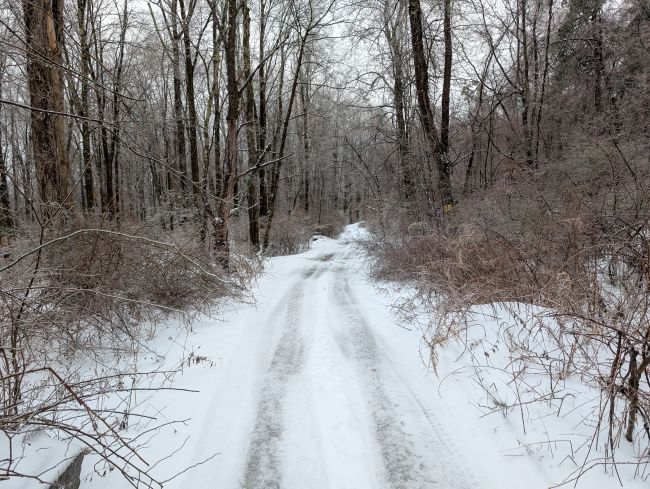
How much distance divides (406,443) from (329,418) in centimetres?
67

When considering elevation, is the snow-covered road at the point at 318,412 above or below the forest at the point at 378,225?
below

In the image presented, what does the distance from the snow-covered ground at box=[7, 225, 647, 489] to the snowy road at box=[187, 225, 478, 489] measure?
0.01m

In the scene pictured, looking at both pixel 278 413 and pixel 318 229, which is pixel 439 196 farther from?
pixel 318 229

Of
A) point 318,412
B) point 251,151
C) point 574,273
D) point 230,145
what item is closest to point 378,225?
point 251,151

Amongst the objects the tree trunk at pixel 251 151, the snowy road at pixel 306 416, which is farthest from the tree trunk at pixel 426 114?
the tree trunk at pixel 251 151

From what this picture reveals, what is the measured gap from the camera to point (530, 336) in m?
3.95

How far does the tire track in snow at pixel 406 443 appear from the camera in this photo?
8.37ft

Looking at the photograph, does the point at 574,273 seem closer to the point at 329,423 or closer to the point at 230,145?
the point at 329,423

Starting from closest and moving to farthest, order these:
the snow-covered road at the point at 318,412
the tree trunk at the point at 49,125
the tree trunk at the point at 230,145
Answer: the snow-covered road at the point at 318,412, the tree trunk at the point at 49,125, the tree trunk at the point at 230,145

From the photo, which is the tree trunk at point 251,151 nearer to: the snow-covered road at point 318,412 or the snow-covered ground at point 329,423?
the snow-covered road at point 318,412

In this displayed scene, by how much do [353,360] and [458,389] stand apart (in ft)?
4.15

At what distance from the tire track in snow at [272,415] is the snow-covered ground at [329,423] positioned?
0.04 ft

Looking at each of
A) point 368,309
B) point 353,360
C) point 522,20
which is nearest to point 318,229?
point 522,20

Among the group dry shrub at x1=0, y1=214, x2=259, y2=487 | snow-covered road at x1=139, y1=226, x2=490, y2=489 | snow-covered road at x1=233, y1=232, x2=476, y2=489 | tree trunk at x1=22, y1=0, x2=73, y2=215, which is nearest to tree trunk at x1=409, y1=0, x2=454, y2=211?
snow-covered road at x1=139, y1=226, x2=490, y2=489
